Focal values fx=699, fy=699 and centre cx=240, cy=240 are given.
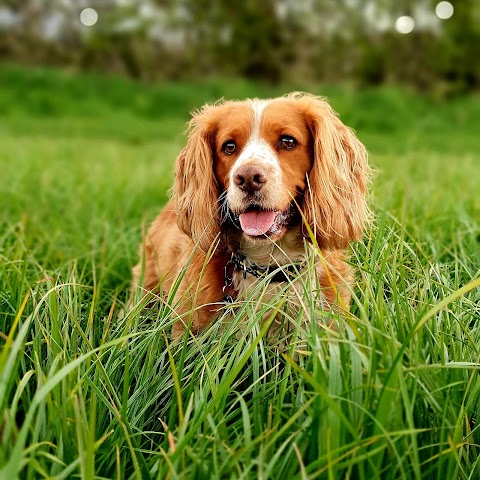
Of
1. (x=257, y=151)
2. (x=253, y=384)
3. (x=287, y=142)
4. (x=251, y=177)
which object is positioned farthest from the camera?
(x=287, y=142)

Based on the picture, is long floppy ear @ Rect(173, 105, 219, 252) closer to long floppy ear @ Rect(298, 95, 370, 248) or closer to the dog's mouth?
the dog's mouth

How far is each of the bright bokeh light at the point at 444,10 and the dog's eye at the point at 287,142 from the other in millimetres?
16059

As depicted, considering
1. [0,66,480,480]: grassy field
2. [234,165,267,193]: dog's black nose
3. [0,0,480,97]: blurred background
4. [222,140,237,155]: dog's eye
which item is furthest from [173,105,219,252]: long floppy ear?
[0,0,480,97]: blurred background

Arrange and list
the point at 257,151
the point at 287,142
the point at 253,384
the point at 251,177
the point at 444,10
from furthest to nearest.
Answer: the point at 444,10 < the point at 287,142 < the point at 257,151 < the point at 251,177 < the point at 253,384

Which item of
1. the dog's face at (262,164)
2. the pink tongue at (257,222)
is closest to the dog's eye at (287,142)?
the dog's face at (262,164)

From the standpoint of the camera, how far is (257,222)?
9.05 ft

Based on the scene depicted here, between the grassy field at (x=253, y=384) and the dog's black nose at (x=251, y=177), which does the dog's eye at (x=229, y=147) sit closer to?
the dog's black nose at (x=251, y=177)

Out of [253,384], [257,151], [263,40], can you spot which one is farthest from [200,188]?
[263,40]

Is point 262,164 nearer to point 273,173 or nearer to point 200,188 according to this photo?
point 273,173

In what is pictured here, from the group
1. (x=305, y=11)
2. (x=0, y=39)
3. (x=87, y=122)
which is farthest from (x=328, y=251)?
(x=0, y=39)

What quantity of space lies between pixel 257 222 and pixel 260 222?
12mm

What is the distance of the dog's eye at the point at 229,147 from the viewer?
2.93m

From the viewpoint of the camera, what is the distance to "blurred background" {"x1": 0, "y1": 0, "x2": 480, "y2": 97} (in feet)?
57.3

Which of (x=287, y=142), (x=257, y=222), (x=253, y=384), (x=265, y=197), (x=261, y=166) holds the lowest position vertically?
(x=253, y=384)
